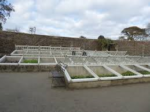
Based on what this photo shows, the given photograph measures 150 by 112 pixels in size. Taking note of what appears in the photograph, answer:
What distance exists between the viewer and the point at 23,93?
312 centimetres

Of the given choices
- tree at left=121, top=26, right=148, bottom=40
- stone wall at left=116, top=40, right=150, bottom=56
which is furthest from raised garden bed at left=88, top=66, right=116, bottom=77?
tree at left=121, top=26, right=148, bottom=40

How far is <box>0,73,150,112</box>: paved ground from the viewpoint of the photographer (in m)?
2.46

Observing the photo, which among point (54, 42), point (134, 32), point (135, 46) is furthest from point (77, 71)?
point (134, 32)


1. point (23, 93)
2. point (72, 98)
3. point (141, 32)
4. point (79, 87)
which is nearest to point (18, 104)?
point (23, 93)

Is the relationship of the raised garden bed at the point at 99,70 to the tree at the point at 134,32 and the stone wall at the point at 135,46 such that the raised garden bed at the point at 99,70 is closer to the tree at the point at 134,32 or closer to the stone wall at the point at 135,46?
the stone wall at the point at 135,46

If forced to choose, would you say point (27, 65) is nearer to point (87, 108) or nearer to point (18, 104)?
point (18, 104)

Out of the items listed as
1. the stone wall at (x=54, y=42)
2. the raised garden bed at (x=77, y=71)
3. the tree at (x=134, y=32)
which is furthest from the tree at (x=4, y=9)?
the tree at (x=134, y=32)

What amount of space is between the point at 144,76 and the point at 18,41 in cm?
1006

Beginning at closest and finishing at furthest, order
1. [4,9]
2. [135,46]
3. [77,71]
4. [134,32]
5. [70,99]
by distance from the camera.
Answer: [70,99] → [77,71] → [4,9] → [135,46] → [134,32]

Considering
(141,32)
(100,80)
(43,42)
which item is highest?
(141,32)

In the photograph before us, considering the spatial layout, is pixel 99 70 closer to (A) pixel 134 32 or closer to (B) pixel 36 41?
(B) pixel 36 41

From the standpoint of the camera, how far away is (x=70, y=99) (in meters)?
2.88

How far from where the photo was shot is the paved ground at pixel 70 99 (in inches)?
→ 97.0

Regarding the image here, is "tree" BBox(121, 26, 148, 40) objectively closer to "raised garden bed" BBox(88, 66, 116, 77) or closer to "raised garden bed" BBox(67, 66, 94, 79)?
"raised garden bed" BBox(88, 66, 116, 77)
